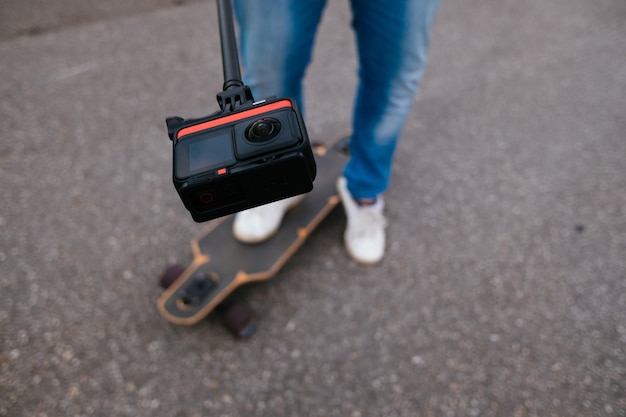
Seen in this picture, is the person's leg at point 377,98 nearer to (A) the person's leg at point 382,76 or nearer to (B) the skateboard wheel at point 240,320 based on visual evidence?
(A) the person's leg at point 382,76

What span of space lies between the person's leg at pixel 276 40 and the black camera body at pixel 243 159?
56cm

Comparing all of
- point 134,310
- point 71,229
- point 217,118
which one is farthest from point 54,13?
point 217,118

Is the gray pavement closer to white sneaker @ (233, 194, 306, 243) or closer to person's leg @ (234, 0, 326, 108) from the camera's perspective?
white sneaker @ (233, 194, 306, 243)

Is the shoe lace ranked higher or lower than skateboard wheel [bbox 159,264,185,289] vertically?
lower

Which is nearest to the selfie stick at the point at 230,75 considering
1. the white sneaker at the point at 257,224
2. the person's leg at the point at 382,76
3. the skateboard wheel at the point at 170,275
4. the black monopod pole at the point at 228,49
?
the black monopod pole at the point at 228,49

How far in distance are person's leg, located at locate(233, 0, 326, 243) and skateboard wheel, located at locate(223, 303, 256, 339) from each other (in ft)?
2.21

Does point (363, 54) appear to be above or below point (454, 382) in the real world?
above

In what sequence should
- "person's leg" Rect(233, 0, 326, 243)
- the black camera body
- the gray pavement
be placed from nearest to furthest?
the black camera body, "person's leg" Rect(233, 0, 326, 243), the gray pavement

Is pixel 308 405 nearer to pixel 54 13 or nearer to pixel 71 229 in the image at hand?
pixel 71 229

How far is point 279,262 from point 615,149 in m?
1.67

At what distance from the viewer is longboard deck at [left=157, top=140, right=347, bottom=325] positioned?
1.42 m

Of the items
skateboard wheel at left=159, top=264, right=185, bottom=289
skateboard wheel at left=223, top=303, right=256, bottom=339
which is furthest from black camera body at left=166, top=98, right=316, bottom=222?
skateboard wheel at left=159, top=264, right=185, bottom=289

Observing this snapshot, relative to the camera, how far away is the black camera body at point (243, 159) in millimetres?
605

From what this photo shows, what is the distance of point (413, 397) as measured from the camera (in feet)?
4.31
